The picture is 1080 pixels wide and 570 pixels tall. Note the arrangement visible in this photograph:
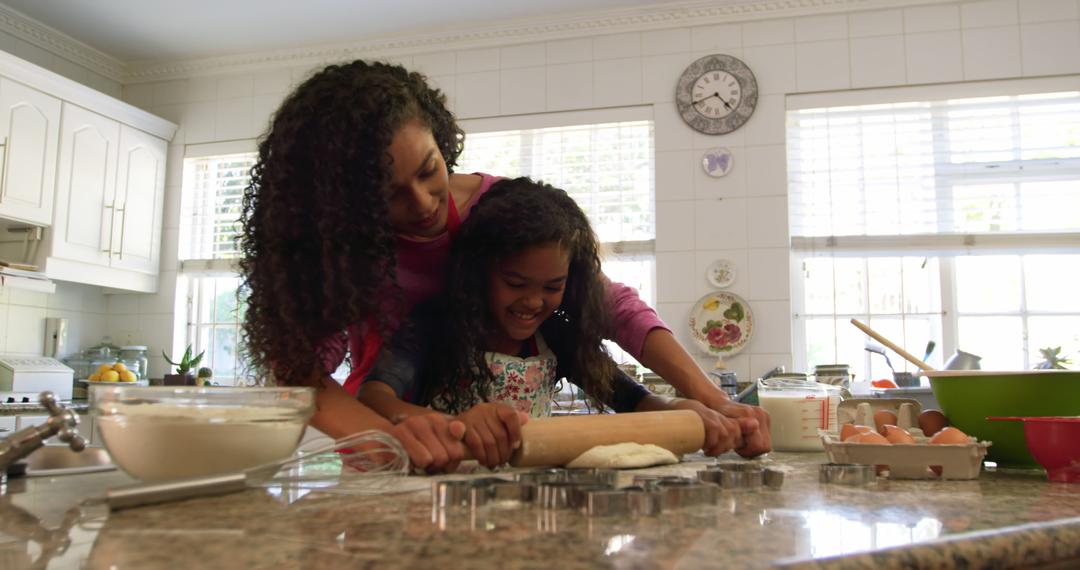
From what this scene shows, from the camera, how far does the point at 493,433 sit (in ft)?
2.63

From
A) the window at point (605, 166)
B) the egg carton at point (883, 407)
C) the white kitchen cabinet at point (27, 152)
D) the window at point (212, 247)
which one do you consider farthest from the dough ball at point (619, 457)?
the window at point (212, 247)

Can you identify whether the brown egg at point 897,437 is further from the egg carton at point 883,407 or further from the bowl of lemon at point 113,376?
the bowl of lemon at point 113,376

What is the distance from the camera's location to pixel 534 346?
4.50ft

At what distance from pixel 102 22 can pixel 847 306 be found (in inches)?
140

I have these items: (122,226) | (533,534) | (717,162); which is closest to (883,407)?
(533,534)

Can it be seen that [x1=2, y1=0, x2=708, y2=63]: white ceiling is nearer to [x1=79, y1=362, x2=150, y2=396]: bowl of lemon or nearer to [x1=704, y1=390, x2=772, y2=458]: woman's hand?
[x1=79, y1=362, x2=150, y2=396]: bowl of lemon

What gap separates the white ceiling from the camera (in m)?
3.58

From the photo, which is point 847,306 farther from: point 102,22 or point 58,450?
point 102,22

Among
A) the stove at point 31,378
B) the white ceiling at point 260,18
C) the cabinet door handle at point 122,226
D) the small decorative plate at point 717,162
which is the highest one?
the white ceiling at point 260,18

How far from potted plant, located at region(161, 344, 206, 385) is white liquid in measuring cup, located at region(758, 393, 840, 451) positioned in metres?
3.01

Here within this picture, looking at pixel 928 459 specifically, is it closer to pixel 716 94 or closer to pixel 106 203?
pixel 716 94

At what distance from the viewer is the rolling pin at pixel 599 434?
0.83 meters

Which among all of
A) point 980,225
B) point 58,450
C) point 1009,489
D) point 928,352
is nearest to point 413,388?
point 58,450

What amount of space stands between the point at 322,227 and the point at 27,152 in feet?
9.65
